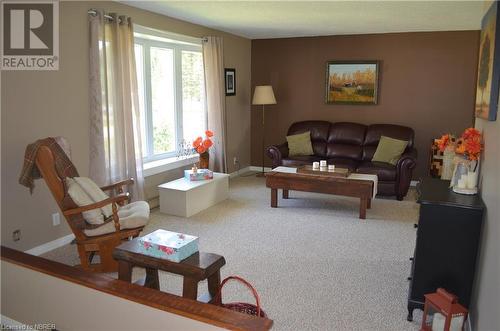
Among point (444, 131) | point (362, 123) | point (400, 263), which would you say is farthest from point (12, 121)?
point (444, 131)

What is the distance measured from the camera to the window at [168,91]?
529 centimetres

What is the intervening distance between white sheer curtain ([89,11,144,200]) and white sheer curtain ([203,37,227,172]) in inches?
63.9

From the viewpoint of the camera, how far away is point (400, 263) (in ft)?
12.1

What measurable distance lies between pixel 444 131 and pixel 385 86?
1129mm

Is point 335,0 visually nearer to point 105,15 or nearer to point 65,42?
point 105,15

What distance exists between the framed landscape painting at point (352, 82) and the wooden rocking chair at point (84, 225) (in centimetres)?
449

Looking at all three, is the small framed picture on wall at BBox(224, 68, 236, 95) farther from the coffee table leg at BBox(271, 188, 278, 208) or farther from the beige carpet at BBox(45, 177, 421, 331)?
the coffee table leg at BBox(271, 188, 278, 208)

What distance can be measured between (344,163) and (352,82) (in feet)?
4.95

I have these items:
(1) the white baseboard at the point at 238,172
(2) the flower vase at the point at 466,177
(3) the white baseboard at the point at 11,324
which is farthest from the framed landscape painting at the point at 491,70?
(1) the white baseboard at the point at 238,172

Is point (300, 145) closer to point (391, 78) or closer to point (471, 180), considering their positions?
point (391, 78)

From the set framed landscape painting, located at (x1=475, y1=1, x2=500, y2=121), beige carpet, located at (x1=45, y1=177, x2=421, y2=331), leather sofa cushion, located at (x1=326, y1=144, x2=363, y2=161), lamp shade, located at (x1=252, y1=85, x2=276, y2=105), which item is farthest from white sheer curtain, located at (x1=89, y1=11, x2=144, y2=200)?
framed landscape painting, located at (x1=475, y1=1, x2=500, y2=121)

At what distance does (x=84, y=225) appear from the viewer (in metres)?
3.29

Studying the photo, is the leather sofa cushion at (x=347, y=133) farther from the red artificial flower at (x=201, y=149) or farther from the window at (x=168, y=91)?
the red artificial flower at (x=201, y=149)

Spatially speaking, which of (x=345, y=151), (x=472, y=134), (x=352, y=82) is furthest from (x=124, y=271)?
(x=352, y=82)
